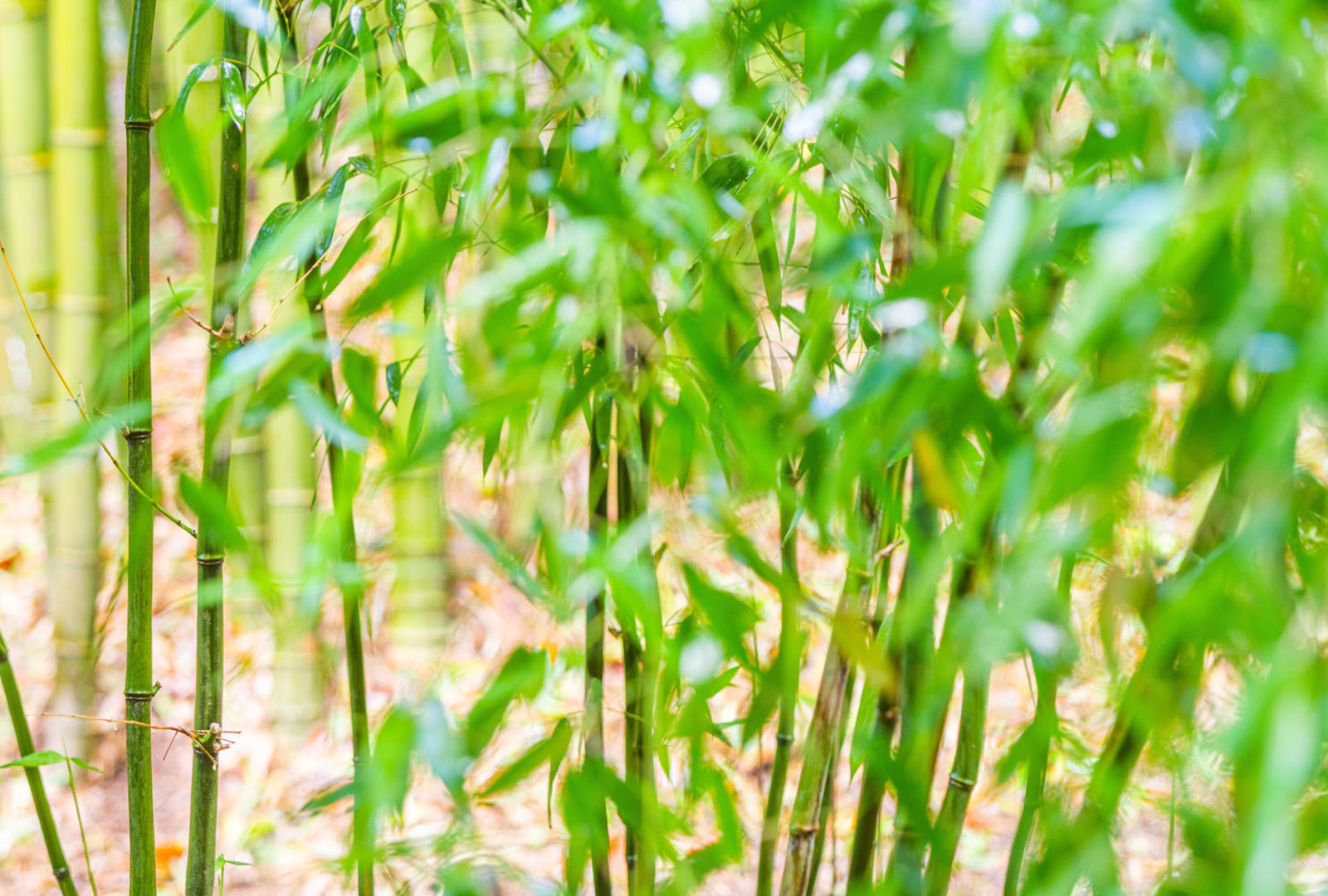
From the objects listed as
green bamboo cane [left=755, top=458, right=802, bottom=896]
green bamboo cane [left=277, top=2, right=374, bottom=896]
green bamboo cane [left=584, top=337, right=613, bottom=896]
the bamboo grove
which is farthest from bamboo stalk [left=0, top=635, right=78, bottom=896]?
green bamboo cane [left=755, top=458, right=802, bottom=896]

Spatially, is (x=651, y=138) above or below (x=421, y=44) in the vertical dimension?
below

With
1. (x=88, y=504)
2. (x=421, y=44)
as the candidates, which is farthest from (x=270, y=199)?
(x=88, y=504)

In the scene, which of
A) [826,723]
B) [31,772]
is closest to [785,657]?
[826,723]

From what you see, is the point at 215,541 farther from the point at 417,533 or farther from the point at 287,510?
the point at 287,510

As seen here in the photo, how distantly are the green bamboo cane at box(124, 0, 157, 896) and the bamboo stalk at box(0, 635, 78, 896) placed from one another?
113 mm

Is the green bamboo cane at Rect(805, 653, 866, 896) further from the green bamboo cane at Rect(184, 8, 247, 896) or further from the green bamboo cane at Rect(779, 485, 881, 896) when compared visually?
the green bamboo cane at Rect(184, 8, 247, 896)

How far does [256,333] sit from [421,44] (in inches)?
32.6

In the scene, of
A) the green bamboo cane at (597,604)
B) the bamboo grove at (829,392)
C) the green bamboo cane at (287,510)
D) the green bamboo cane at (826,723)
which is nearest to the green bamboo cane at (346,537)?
the bamboo grove at (829,392)

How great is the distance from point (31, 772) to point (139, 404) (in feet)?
1.04

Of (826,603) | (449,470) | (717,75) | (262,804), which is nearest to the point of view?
(717,75)

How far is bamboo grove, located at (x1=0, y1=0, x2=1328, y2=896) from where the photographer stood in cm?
32

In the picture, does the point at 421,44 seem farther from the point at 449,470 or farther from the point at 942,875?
the point at 942,875

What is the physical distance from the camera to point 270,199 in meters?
1.38

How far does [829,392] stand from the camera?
0.56 meters
